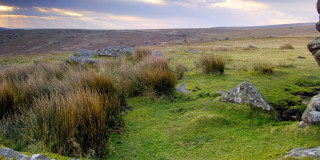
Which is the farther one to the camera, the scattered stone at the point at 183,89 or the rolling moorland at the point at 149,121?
the scattered stone at the point at 183,89

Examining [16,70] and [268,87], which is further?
[16,70]

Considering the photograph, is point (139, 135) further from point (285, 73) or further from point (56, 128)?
point (285, 73)

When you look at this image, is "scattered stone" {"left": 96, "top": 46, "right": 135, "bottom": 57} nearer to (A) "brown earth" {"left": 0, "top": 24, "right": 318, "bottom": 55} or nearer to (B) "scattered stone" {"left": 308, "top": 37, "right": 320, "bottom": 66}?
(B) "scattered stone" {"left": 308, "top": 37, "right": 320, "bottom": 66}

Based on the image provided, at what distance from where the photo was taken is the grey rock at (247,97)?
5.05 metres

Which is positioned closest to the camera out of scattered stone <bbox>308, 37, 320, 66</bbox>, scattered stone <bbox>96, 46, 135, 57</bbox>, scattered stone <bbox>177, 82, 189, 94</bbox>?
scattered stone <bbox>308, 37, 320, 66</bbox>

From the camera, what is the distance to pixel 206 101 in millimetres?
6016

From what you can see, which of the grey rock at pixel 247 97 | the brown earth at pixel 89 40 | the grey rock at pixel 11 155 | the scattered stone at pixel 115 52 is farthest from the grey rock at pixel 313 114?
the brown earth at pixel 89 40

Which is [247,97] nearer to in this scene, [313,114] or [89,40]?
[313,114]

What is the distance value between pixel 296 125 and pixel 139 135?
301 centimetres

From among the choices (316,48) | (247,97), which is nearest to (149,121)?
(247,97)

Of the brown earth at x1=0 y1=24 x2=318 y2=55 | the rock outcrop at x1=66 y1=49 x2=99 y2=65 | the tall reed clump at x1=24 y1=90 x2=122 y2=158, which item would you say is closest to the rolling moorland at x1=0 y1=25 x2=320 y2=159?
the tall reed clump at x1=24 y1=90 x2=122 y2=158

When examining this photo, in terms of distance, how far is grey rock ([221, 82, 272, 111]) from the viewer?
16.6 ft

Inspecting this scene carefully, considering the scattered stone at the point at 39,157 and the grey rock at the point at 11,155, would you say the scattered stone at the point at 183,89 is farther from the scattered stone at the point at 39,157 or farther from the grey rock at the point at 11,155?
the grey rock at the point at 11,155

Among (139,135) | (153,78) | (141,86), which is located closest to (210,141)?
(139,135)
